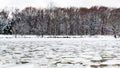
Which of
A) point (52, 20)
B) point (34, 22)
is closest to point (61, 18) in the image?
point (52, 20)

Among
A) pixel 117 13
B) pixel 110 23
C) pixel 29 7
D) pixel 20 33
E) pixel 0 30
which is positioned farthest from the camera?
pixel 29 7

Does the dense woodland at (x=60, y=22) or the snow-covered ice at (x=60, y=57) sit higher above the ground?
the dense woodland at (x=60, y=22)

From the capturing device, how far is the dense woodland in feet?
271

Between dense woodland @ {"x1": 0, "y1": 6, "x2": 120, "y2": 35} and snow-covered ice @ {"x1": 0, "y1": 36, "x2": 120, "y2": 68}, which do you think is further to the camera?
dense woodland @ {"x1": 0, "y1": 6, "x2": 120, "y2": 35}

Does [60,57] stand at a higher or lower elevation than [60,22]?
lower

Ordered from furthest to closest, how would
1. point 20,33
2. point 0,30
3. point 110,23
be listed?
point 110,23 → point 0,30 → point 20,33

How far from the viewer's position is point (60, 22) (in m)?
88.4

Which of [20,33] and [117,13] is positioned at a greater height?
[117,13]

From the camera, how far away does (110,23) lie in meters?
88.6

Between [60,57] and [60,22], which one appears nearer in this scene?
[60,57]

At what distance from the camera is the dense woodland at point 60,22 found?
82750mm

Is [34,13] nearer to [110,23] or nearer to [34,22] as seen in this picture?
[34,22]

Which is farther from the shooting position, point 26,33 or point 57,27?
point 57,27

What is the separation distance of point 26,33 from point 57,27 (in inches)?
418
